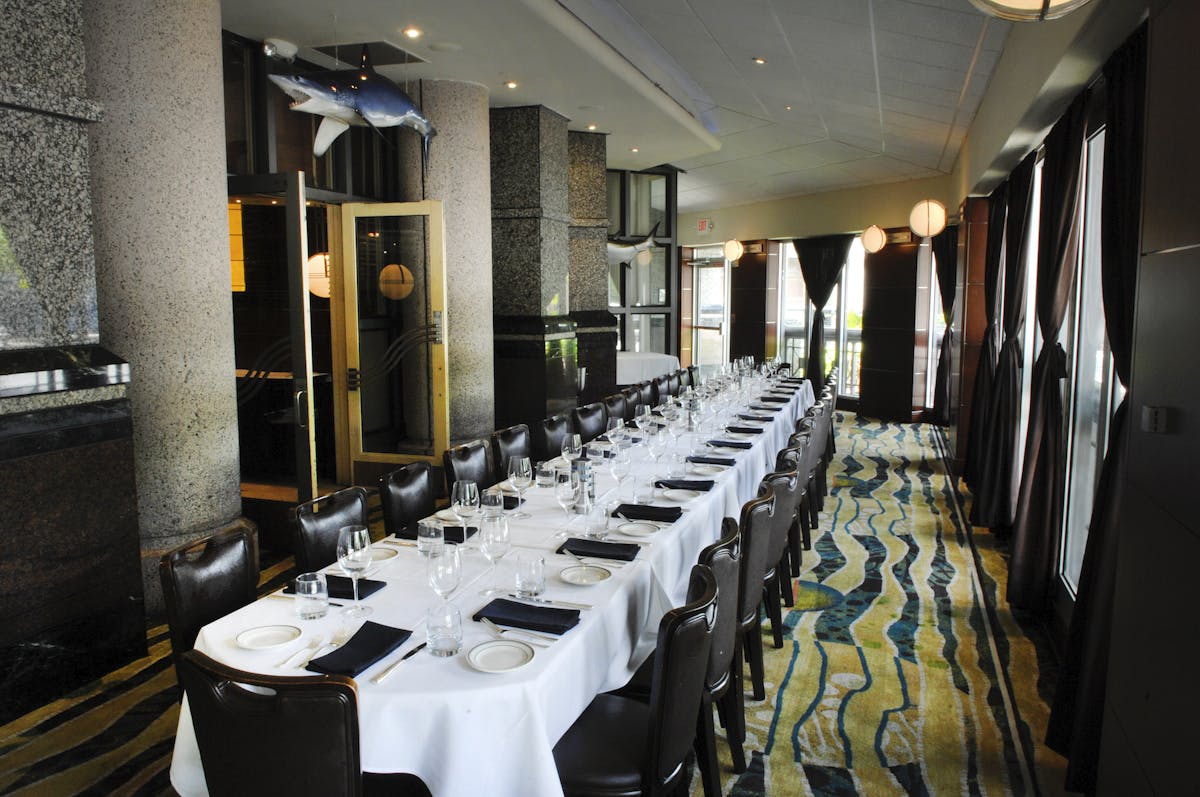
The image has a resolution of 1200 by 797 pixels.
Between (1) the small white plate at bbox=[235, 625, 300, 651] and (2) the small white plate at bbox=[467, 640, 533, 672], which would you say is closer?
(2) the small white plate at bbox=[467, 640, 533, 672]

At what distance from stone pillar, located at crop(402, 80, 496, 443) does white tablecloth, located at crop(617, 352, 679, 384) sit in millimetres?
3869

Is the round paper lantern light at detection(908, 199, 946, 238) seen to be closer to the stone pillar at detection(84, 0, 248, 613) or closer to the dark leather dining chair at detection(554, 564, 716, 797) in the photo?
the stone pillar at detection(84, 0, 248, 613)

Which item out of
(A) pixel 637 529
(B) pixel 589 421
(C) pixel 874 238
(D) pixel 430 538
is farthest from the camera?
(C) pixel 874 238

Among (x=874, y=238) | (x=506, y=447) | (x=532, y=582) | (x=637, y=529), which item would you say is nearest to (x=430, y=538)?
(x=532, y=582)

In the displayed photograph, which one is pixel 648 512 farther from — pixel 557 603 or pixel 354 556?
pixel 354 556

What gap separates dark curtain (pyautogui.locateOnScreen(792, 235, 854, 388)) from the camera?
1287 cm

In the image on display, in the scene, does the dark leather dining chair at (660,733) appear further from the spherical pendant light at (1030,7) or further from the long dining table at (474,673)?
the spherical pendant light at (1030,7)

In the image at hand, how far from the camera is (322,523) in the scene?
3074 mm

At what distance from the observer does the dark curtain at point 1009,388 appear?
5812 mm

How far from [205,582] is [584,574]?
3.86 ft

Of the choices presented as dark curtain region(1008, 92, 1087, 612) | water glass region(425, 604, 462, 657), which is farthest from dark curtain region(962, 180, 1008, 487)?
water glass region(425, 604, 462, 657)

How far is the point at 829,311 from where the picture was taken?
13.4 m

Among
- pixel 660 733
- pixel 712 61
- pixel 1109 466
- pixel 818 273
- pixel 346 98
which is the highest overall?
pixel 712 61

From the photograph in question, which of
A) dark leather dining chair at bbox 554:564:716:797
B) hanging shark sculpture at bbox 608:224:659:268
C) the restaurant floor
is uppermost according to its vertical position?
hanging shark sculpture at bbox 608:224:659:268
